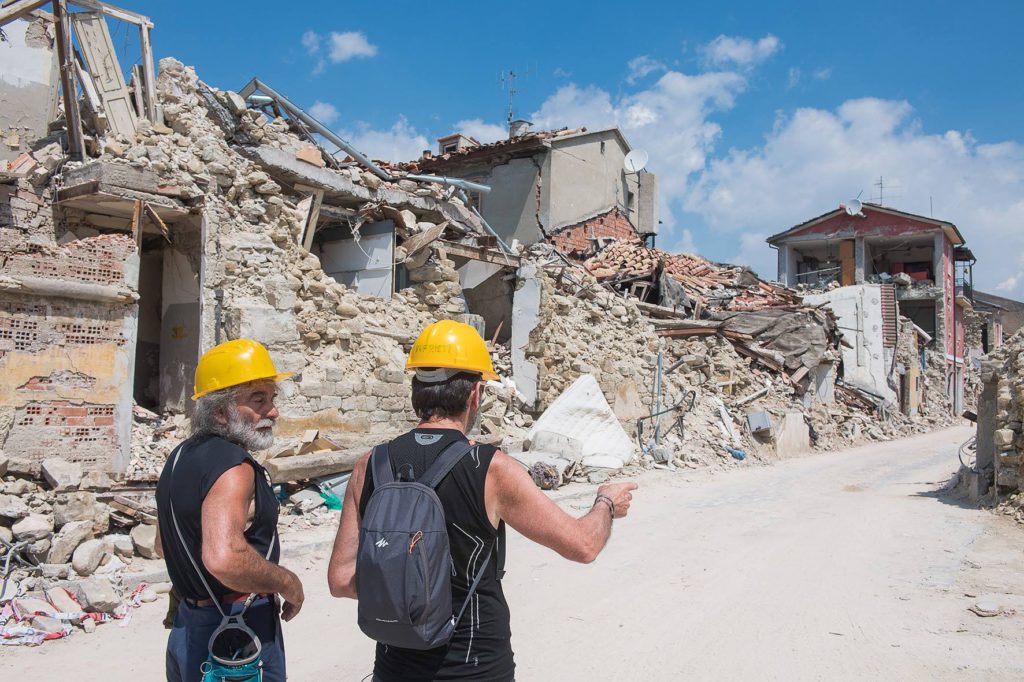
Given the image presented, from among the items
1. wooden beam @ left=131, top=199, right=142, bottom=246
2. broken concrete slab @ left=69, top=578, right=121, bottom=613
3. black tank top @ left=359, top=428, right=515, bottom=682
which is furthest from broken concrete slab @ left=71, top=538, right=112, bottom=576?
black tank top @ left=359, top=428, right=515, bottom=682

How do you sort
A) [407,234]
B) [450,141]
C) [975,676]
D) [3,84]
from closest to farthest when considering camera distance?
[975,676] → [3,84] → [407,234] → [450,141]

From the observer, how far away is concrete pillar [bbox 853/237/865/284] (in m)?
31.1

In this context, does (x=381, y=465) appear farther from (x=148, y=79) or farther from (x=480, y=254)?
(x=480, y=254)

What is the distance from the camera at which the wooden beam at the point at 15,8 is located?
Result: 7.50 metres

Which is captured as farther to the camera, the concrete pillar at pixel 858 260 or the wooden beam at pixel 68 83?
the concrete pillar at pixel 858 260

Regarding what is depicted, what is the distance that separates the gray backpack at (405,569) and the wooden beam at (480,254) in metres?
9.60

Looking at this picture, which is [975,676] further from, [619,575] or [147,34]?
[147,34]

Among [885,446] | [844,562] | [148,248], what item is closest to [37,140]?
[148,248]

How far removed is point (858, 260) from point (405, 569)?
110 feet

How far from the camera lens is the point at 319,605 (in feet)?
17.2

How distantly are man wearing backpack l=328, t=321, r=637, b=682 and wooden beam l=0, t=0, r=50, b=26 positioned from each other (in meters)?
8.01

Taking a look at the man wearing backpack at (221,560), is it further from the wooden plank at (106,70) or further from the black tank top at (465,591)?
the wooden plank at (106,70)

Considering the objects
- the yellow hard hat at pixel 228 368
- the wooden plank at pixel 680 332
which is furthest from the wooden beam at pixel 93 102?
the wooden plank at pixel 680 332

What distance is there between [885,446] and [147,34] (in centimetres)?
1800
